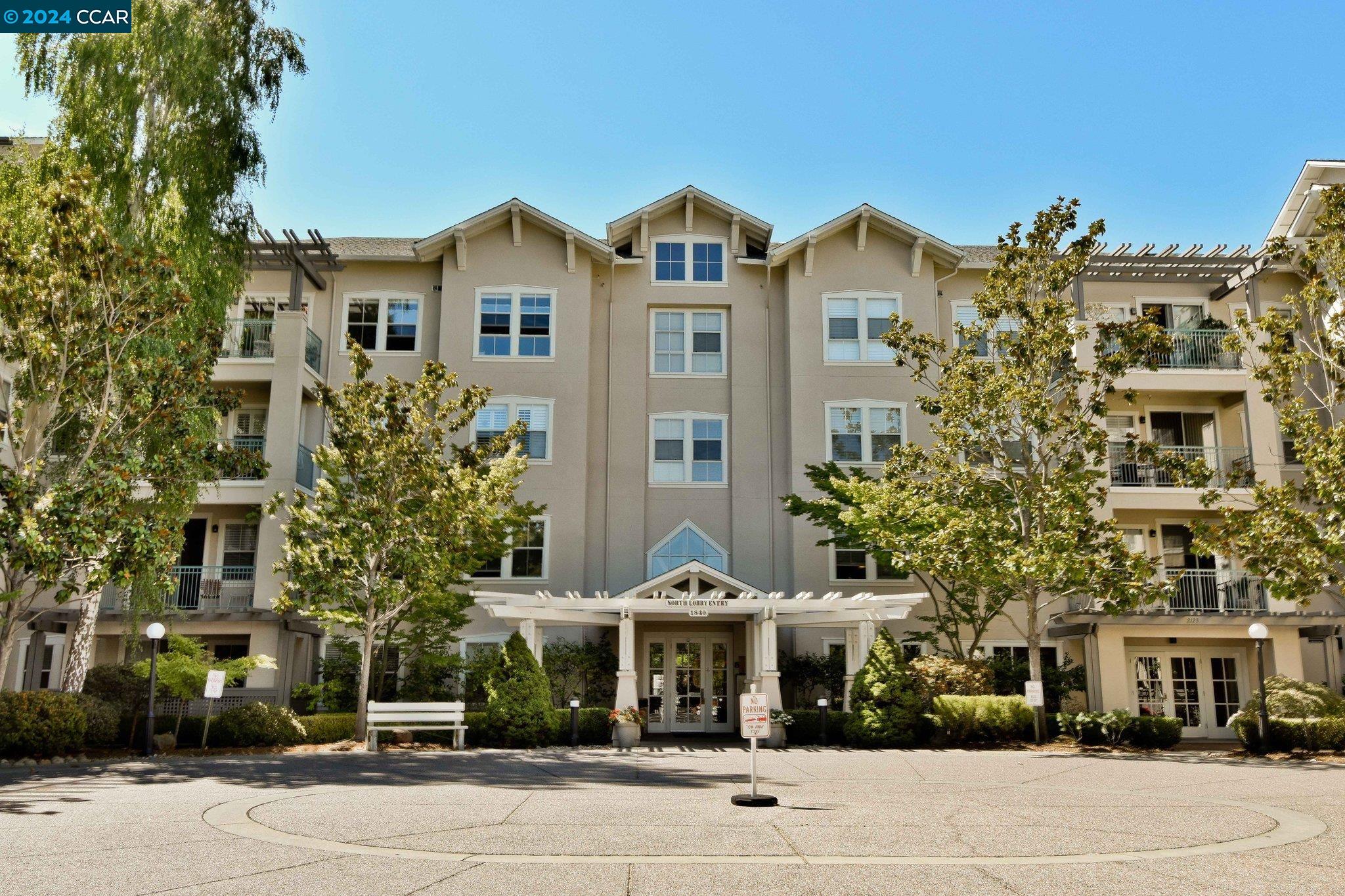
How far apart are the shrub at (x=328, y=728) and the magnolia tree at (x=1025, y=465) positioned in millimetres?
10755

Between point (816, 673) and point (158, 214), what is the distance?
54.4ft

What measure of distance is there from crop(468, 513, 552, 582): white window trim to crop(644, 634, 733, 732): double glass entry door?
9.97 ft

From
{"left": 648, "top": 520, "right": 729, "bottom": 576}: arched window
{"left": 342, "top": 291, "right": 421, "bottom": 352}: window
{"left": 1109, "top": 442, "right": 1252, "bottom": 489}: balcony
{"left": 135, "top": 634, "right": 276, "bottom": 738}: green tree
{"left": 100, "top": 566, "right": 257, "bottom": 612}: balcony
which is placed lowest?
{"left": 135, "top": 634, "right": 276, "bottom": 738}: green tree

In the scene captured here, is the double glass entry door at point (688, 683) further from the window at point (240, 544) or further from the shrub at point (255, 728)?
the window at point (240, 544)

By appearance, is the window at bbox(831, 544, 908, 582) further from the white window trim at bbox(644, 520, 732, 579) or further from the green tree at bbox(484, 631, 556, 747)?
the green tree at bbox(484, 631, 556, 747)

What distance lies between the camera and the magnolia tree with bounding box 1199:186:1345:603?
18734mm

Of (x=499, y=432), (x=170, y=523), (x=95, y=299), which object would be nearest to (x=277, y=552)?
(x=499, y=432)

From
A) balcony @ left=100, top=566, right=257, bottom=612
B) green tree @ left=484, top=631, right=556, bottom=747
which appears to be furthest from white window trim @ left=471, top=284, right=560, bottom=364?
green tree @ left=484, top=631, right=556, bottom=747

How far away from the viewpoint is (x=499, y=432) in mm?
28469

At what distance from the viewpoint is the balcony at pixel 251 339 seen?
90.2 ft

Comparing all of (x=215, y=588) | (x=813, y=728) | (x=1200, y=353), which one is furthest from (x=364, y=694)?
(x=1200, y=353)

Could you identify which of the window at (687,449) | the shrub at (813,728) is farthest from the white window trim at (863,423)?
the shrub at (813,728)

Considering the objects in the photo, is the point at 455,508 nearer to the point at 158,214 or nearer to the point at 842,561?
the point at 158,214

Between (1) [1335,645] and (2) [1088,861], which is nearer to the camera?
(2) [1088,861]
